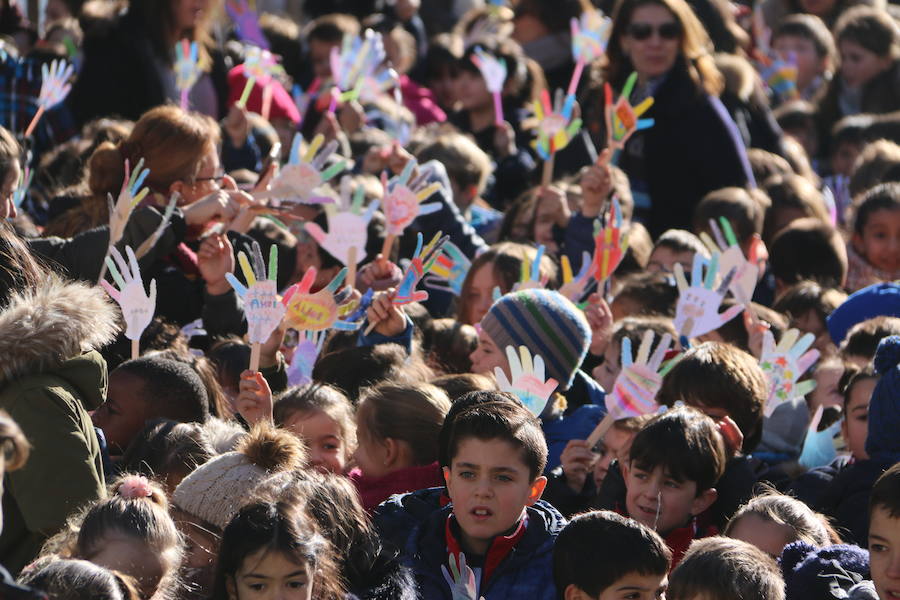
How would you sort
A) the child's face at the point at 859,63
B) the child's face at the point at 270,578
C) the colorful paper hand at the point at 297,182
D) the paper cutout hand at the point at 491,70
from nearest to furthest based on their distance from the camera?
the child's face at the point at 270,578 < the colorful paper hand at the point at 297,182 < the paper cutout hand at the point at 491,70 < the child's face at the point at 859,63

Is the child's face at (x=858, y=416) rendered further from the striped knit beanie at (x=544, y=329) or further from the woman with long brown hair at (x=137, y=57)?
the woman with long brown hair at (x=137, y=57)

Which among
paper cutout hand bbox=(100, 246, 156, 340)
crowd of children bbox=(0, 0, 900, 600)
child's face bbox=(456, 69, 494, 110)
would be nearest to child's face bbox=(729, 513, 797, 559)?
crowd of children bbox=(0, 0, 900, 600)

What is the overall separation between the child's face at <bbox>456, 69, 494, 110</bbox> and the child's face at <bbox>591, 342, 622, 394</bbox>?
3454mm

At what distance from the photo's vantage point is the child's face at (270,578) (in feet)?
10.5

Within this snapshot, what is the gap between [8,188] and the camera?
456 centimetres

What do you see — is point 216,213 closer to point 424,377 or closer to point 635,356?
point 424,377

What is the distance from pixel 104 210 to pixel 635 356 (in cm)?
193

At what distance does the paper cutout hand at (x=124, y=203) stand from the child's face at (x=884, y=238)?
3279 millimetres

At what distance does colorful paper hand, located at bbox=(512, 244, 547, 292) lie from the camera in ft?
17.9

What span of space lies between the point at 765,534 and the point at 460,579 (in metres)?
0.79

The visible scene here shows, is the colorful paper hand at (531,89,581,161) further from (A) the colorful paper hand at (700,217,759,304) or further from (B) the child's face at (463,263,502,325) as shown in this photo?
(A) the colorful paper hand at (700,217,759,304)

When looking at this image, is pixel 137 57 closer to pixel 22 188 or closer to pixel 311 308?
pixel 22 188

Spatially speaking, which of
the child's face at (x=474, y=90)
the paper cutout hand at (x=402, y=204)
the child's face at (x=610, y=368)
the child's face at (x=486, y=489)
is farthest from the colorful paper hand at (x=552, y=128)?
the child's face at (x=486, y=489)

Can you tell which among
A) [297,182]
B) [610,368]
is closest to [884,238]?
[610,368]
